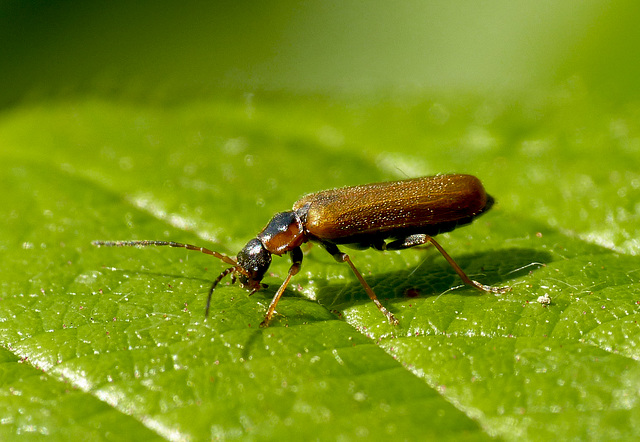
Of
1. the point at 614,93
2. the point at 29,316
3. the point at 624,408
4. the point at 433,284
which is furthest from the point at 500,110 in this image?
the point at 29,316

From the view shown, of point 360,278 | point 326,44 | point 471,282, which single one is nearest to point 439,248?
point 471,282

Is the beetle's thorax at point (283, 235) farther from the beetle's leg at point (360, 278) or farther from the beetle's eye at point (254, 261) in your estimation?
the beetle's leg at point (360, 278)

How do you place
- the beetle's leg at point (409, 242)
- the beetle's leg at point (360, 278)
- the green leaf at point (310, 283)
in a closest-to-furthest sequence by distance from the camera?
the green leaf at point (310, 283)
the beetle's leg at point (360, 278)
the beetle's leg at point (409, 242)

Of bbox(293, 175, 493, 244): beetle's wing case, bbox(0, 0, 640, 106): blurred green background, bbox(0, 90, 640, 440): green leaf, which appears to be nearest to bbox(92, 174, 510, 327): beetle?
bbox(293, 175, 493, 244): beetle's wing case

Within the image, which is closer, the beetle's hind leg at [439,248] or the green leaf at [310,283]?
the green leaf at [310,283]

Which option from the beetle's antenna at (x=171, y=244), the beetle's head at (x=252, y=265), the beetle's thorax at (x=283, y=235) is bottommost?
the beetle's antenna at (x=171, y=244)

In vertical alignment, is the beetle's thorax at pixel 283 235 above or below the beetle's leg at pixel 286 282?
above

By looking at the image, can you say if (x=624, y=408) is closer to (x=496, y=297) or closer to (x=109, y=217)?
(x=496, y=297)

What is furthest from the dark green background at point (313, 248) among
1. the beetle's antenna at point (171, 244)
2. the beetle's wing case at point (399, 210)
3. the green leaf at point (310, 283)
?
the beetle's wing case at point (399, 210)
